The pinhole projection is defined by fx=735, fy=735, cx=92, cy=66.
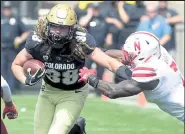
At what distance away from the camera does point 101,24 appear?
43.5 ft

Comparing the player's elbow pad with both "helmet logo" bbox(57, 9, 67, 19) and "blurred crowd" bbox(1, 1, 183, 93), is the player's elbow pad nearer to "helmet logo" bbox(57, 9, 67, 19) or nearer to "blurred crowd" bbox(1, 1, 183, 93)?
"helmet logo" bbox(57, 9, 67, 19)

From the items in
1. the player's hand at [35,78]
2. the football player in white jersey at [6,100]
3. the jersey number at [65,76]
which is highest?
the player's hand at [35,78]

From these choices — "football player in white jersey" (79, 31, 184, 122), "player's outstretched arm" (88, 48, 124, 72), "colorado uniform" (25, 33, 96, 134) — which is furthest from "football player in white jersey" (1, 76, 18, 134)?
"football player in white jersey" (79, 31, 184, 122)

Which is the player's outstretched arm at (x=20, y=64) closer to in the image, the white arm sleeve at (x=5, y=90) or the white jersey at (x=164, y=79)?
the white arm sleeve at (x=5, y=90)

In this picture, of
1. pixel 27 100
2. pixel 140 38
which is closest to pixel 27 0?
pixel 27 100

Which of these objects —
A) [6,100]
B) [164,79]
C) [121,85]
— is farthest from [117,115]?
[164,79]

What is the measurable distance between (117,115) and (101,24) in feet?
9.72

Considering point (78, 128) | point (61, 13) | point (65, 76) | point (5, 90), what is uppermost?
point (61, 13)

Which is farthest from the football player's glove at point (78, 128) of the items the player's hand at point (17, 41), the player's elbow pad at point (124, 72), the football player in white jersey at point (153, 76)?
the player's hand at point (17, 41)

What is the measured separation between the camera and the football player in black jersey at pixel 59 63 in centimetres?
639

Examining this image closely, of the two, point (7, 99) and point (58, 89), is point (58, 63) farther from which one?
point (7, 99)

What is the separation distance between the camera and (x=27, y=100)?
12.4 m

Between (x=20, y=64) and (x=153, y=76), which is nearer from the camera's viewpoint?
(x=153, y=76)

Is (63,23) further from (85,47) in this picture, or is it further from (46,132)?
(46,132)
